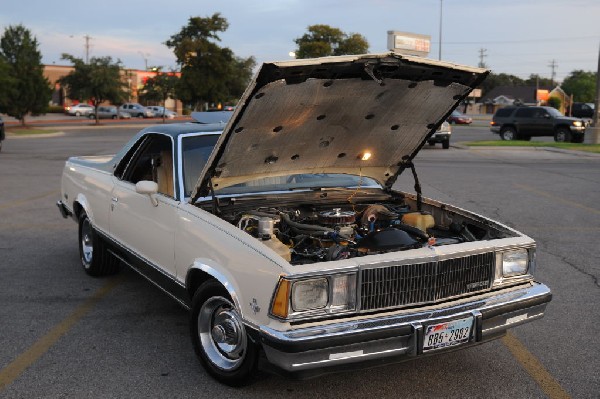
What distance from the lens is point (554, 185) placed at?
529 inches

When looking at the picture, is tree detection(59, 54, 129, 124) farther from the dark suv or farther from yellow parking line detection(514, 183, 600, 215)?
yellow parking line detection(514, 183, 600, 215)

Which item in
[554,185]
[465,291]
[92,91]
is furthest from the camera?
[92,91]

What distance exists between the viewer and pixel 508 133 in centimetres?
3030

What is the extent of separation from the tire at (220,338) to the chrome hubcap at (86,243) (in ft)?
8.40

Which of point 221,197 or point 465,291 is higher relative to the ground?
point 221,197

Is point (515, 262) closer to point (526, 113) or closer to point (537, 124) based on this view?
point (537, 124)

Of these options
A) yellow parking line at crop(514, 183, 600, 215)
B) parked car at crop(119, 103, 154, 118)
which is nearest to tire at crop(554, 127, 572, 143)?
yellow parking line at crop(514, 183, 600, 215)

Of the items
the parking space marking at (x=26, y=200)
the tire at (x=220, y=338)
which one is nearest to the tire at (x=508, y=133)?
the parking space marking at (x=26, y=200)

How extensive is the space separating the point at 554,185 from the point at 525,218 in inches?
183

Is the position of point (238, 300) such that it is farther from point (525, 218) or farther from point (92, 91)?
point (92, 91)

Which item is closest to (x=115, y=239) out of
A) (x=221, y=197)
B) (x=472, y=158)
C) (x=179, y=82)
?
(x=221, y=197)

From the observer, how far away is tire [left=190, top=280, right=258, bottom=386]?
11.8 feet

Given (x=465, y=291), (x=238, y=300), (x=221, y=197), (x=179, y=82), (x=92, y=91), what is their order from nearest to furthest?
1. (x=238, y=300)
2. (x=465, y=291)
3. (x=221, y=197)
4. (x=92, y=91)
5. (x=179, y=82)

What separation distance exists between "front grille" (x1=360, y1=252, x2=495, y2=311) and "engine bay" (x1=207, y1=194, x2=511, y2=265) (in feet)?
0.82
